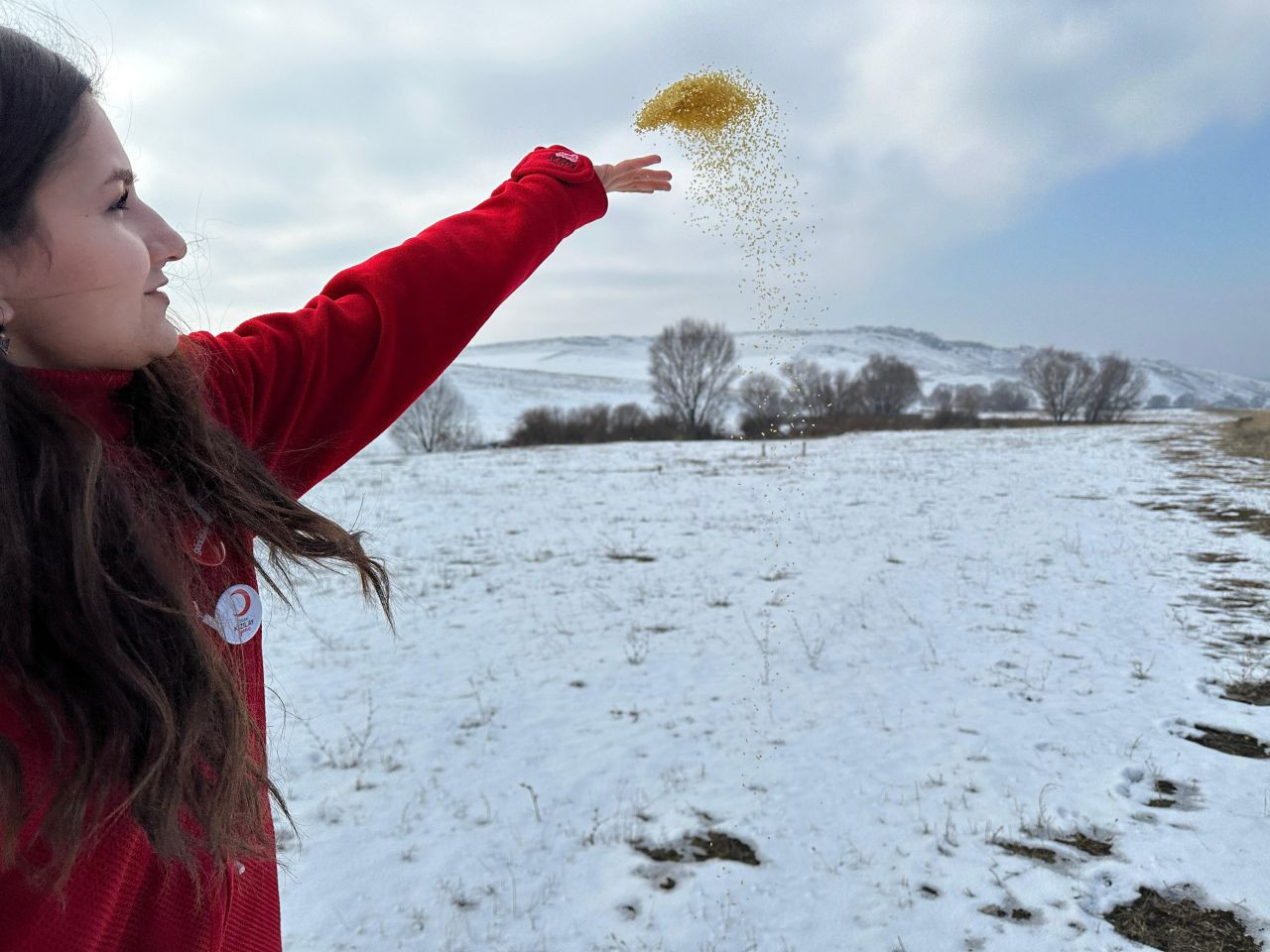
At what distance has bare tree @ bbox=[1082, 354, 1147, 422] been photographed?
59.7 m

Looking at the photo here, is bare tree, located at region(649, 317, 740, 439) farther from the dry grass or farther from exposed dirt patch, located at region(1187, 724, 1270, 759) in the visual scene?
the dry grass

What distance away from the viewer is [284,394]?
4.61 feet

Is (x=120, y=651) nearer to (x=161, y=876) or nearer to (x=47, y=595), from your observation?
(x=47, y=595)

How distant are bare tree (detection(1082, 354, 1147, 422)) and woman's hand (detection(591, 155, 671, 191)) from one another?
2675 inches

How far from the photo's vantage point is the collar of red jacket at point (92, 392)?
0.96 meters

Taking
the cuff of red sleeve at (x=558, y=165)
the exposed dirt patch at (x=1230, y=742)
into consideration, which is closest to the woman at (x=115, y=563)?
the cuff of red sleeve at (x=558, y=165)

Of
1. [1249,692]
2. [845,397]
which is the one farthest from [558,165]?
[845,397]

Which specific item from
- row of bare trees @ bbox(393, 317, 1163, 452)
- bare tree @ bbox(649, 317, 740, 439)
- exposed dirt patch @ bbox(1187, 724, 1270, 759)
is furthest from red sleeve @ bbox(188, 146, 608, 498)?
bare tree @ bbox(649, 317, 740, 439)

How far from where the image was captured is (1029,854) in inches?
130

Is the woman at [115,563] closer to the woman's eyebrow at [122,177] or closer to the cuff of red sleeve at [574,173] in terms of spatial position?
the woman's eyebrow at [122,177]

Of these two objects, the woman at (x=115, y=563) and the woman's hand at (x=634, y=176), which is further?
the woman's hand at (x=634, y=176)

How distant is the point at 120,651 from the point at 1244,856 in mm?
4210

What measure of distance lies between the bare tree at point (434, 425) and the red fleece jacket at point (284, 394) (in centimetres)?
4306

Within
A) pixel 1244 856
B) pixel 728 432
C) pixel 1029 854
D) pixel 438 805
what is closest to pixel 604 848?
pixel 438 805
